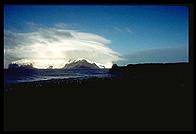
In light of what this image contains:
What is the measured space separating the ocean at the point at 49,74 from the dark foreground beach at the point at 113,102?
0.14ft

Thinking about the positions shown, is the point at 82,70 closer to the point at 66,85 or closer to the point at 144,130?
the point at 66,85

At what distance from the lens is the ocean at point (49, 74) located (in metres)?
1.90

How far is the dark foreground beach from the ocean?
0.04 metres

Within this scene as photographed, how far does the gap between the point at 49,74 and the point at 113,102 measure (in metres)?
0.59

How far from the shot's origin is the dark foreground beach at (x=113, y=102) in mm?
1995

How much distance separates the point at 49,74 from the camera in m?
1.95

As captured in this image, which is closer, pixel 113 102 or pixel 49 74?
pixel 49 74

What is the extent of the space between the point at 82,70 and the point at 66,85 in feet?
0.81

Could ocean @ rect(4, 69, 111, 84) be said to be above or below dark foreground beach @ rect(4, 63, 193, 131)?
above

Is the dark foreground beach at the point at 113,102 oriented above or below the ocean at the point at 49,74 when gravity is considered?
below

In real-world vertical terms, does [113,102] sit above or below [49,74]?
below

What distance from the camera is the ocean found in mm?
1902
